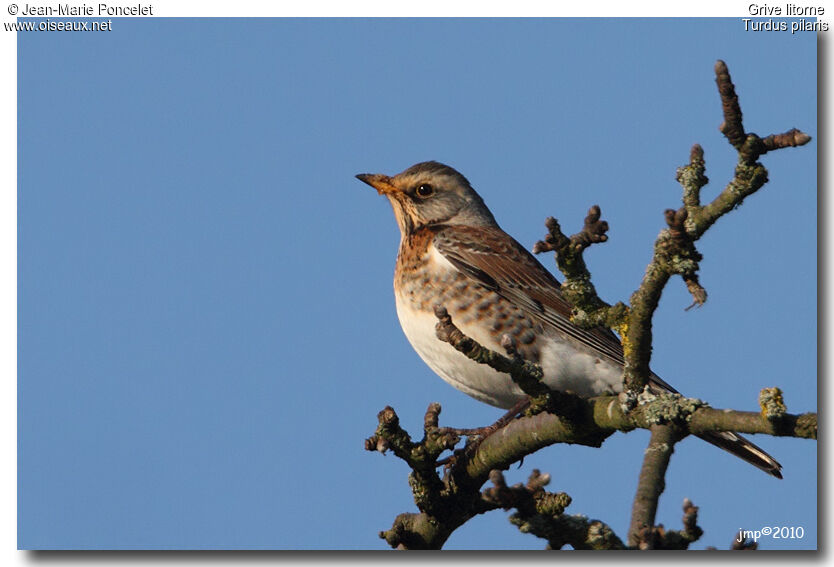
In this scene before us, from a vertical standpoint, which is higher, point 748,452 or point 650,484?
point 748,452

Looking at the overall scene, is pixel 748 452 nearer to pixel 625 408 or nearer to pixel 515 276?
pixel 625 408

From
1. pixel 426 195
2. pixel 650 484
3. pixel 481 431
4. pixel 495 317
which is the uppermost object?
pixel 426 195

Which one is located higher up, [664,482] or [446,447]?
[446,447]

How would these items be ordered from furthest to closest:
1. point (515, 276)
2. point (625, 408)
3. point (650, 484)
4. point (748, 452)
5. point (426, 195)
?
1. point (426, 195)
2. point (515, 276)
3. point (748, 452)
4. point (625, 408)
5. point (650, 484)

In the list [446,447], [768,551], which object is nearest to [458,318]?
[446,447]

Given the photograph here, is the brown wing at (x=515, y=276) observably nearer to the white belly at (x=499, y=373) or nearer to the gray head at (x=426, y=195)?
the white belly at (x=499, y=373)

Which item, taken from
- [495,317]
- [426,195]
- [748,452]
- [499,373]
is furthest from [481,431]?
[426,195]
